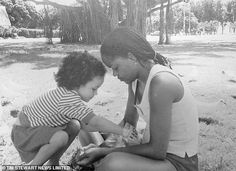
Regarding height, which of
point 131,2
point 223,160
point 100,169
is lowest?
point 223,160

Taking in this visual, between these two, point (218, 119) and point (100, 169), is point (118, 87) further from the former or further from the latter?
point (100, 169)

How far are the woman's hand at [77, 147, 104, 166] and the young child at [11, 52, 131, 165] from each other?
184 millimetres

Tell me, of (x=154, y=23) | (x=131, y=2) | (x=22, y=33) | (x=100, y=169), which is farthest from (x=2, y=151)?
(x=154, y=23)

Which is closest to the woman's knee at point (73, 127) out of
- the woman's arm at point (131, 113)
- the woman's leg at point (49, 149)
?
the woman's leg at point (49, 149)

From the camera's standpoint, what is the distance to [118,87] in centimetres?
645

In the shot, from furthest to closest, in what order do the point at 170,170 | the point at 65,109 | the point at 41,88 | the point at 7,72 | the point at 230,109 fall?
the point at 7,72 < the point at 41,88 < the point at 230,109 < the point at 65,109 < the point at 170,170

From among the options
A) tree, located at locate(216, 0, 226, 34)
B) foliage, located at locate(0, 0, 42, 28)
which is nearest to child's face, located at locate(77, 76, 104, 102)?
foliage, located at locate(0, 0, 42, 28)

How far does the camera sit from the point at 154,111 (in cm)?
202

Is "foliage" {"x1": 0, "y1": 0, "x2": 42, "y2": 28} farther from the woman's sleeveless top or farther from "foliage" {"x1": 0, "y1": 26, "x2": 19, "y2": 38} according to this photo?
the woman's sleeveless top

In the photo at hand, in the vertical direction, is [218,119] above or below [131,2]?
below

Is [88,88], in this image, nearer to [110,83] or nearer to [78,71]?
[78,71]

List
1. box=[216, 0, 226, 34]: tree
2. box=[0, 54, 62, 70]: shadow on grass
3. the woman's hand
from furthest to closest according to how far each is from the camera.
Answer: box=[216, 0, 226, 34]: tree → box=[0, 54, 62, 70]: shadow on grass → the woman's hand

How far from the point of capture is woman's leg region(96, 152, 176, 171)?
2.10 meters

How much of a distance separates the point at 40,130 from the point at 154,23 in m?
66.6
